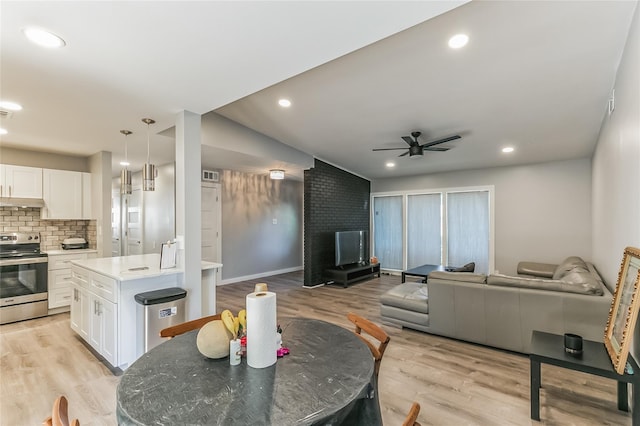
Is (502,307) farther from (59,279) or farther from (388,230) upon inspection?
(59,279)

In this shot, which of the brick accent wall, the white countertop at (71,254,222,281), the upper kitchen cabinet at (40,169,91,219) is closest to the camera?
the white countertop at (71,254,222,281)

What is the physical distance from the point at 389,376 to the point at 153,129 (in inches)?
147

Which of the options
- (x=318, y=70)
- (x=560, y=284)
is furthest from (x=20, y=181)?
(x=560, y=284)

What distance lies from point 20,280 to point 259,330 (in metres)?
4.71

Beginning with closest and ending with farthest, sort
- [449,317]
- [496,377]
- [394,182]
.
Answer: [496,377] → [449,317] → [394,182]

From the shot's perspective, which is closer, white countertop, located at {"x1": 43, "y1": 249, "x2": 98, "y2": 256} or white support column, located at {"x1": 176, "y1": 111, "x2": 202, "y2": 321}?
white support column, located at {"x1": 176, "y1": 111, "x2": 202, "y2": 321}

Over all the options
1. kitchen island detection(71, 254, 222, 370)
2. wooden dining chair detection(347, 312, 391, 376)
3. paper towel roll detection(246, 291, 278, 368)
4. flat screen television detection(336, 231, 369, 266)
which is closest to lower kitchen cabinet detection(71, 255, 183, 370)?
kitchen island detection(71, 254, 222, 370)

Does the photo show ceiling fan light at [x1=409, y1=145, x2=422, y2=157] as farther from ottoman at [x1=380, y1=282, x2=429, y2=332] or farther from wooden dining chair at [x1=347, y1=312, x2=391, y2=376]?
wooden dining chair at [x1=347, y1=312, x2=391, y2=376]

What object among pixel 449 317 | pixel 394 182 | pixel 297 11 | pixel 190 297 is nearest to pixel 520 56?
pixel 297 11

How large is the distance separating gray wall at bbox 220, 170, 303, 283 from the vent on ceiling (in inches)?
5.8

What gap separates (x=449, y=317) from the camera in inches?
135

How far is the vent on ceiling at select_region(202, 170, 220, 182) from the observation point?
6.10 m

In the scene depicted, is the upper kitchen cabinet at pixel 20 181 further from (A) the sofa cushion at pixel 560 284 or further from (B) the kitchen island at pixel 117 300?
(A) the sofa cushion at pixel 560 284

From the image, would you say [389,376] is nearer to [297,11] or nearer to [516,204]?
[297,11]
